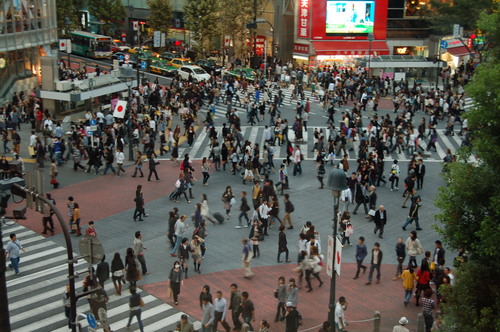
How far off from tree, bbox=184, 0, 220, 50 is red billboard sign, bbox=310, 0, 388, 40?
882 centimetres

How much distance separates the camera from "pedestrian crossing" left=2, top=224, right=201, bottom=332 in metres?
17.7

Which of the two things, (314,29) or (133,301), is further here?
(314,29)

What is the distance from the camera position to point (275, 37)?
64.9 m

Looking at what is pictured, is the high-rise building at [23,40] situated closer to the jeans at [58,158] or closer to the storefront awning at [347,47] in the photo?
the jeans at [58,158]

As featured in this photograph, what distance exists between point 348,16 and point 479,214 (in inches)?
1997

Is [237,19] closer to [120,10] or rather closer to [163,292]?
[120,10]

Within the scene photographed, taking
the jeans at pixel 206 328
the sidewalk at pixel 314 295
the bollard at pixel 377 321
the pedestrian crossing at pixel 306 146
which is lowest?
the sidewalk at pixel 314 295

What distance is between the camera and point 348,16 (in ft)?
200

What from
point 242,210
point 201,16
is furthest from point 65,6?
point 242,210

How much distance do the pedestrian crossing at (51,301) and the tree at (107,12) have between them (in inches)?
2126

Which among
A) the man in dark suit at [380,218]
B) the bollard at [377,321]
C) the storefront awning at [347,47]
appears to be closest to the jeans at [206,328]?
the bollard at [377,321]

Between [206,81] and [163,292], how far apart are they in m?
A: 31.8

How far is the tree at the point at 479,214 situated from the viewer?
1189cm

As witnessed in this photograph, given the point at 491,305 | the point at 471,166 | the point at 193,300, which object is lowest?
the point at 193,300
